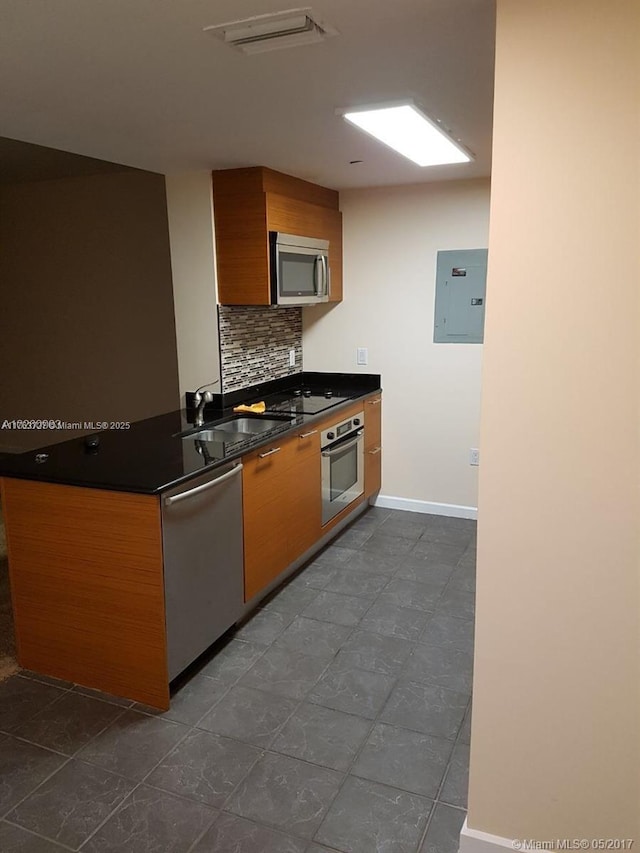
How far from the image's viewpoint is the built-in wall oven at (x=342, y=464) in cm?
381

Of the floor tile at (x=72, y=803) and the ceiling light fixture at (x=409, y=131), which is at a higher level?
the ceiling light fixture at (x=409, y=131)

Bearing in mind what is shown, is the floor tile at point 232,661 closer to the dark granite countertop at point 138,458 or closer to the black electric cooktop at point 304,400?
the dark granite countertop at point 138,458

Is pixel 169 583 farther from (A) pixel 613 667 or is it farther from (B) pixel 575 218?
(B) pixel 575 218

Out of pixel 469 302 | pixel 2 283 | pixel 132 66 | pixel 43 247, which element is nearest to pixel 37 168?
pixel 43 247

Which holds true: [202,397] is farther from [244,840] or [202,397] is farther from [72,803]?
[244,840]

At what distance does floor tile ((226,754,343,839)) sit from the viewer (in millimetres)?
1940

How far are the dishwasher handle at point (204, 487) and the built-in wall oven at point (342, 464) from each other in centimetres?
103

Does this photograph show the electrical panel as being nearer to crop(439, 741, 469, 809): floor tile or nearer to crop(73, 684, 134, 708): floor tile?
crop(439, 741, 469, 809): floor tile

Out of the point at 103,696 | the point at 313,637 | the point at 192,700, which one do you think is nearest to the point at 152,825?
the point at 192,700

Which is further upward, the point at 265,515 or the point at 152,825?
the point at 265,515

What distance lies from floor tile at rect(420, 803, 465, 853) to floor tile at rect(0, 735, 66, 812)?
125 cm

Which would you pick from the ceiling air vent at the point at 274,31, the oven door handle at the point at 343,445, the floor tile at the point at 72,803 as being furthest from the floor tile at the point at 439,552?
the ceiling air vent at the point at 274,31

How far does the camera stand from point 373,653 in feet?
9.33

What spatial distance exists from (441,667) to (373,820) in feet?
2.92
